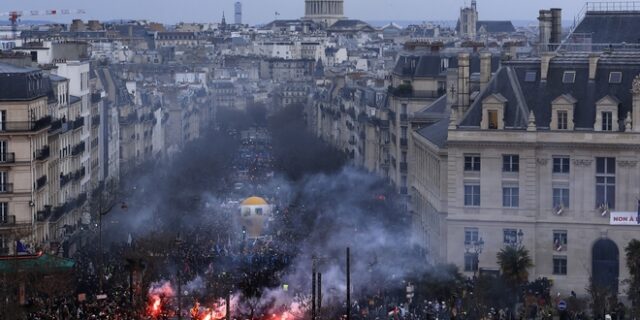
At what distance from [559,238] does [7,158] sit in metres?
20.4

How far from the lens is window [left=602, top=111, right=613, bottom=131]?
65.6m

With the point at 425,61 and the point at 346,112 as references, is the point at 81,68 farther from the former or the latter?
the point at 346,112

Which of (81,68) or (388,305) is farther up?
(81,68)

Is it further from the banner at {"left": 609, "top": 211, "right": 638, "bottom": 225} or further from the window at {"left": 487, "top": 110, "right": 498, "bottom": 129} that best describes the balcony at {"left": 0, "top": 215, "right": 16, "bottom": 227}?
the banner at {"left": 609, "top": 211, "right": 638, "bottom": 225}

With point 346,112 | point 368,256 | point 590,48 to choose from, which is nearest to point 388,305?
point 368,256

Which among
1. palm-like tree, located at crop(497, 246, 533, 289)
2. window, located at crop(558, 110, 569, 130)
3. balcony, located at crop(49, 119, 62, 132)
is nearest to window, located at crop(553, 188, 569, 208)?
window, located at crop(558, 110, 569, 130)

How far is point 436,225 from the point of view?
70562mm

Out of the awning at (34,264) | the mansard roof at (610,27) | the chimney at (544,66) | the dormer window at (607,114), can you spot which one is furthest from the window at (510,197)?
the awning at (34,264)

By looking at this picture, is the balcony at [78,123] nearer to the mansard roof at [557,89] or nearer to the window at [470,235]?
the mansard roof at [557,89]

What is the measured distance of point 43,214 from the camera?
75750 mm

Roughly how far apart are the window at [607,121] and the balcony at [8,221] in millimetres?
21899

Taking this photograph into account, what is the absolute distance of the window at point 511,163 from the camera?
218 ft

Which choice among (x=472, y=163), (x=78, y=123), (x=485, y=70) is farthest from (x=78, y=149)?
(x=472, y=163)

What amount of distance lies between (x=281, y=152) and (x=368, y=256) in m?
87.7
